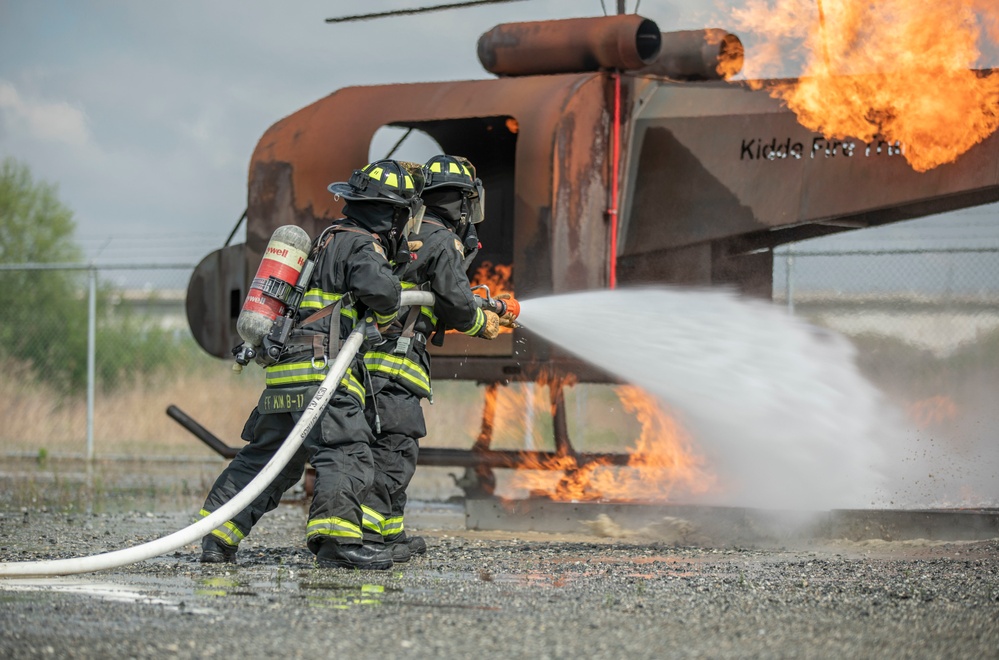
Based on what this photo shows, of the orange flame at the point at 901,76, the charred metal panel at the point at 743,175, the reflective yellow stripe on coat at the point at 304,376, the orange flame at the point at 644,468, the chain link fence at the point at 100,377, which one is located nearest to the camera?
the reflective yellow stripe on coat at the point at 304,376

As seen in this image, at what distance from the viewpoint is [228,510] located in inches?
216

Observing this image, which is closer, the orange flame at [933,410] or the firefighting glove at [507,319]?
the firefighting glove at [507,319]

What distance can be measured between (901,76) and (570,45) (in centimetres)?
202

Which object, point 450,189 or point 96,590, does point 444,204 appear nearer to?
point 450,189

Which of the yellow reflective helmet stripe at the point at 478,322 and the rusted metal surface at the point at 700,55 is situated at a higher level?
the rusted metal surface at the point at 700,55

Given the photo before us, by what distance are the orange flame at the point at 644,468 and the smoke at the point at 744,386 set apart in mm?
305

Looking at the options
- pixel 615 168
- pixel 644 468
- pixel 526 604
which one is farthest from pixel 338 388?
pixel 644 468

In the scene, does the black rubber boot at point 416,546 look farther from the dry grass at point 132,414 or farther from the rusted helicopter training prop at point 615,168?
the dry grass at point 132,414

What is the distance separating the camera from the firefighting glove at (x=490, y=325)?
6219mm

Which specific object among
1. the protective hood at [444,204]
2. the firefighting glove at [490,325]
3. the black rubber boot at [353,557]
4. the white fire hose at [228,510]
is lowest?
the black rubber boot at [353,557]

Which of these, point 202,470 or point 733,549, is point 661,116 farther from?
point 202,470

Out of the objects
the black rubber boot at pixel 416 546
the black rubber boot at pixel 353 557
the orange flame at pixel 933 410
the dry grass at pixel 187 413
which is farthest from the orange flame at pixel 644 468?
the dry grass at pixel 187 413

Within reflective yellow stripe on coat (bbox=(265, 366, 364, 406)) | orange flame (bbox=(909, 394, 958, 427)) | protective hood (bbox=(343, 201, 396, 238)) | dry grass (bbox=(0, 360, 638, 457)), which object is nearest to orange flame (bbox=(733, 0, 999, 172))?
orange flame (bbox=(909, 394, 958, 427))

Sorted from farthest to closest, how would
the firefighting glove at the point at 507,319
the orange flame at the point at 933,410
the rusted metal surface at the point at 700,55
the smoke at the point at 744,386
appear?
the orange flame at the point at 933,410
the rusted metal surface at the point at 700,55
the smoke at the point at 744,386
the firefighting glove at the point at 507,319
